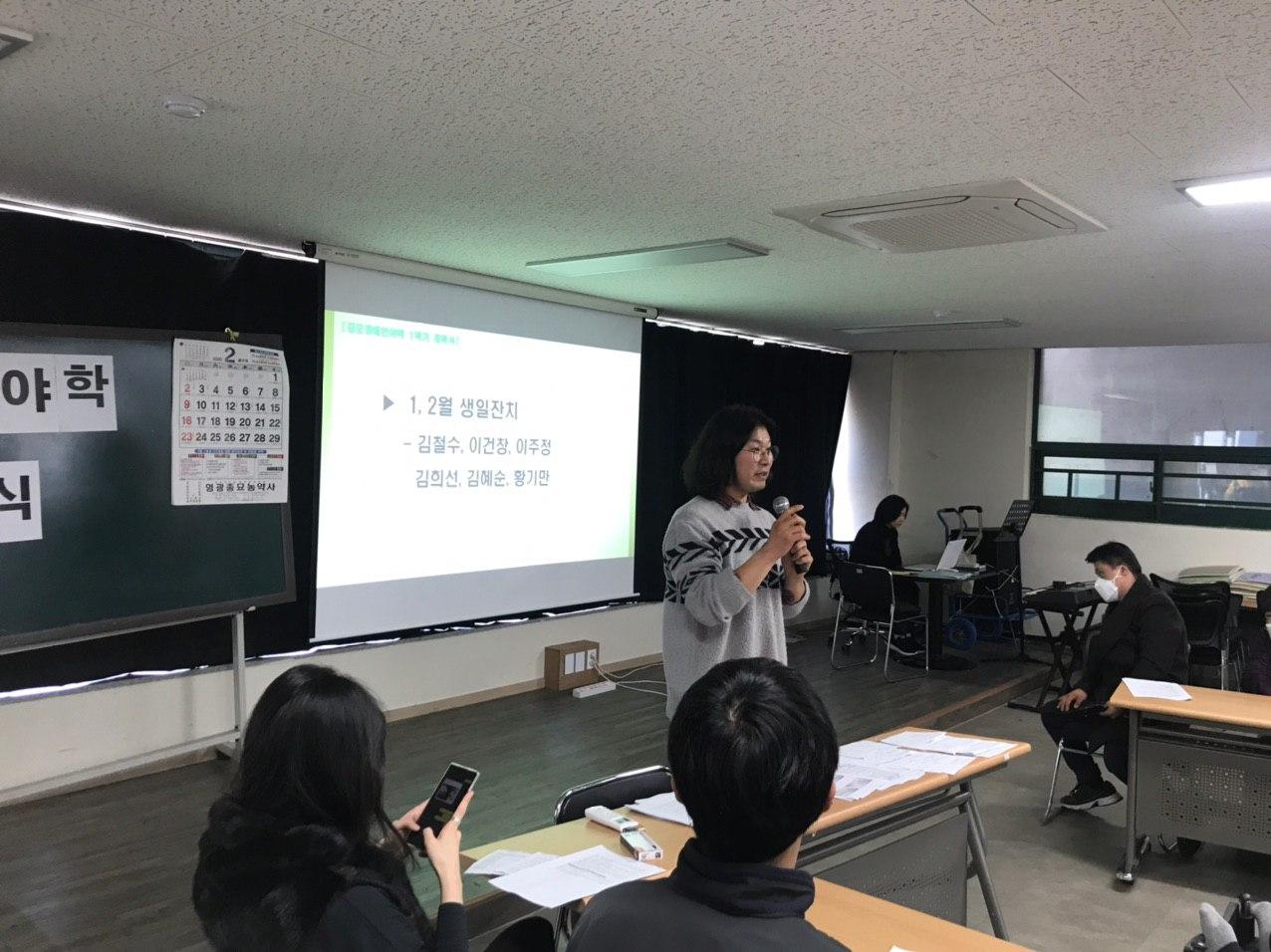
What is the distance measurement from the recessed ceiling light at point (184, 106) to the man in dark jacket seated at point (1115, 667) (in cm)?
397

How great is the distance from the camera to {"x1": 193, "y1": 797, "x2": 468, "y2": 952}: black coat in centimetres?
126

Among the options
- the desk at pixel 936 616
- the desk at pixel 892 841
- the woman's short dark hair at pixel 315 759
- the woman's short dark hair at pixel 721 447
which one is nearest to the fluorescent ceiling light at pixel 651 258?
the woman's short dark hair at pixel 721 447

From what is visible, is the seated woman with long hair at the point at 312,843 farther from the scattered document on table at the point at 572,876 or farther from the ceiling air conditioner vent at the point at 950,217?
the ceiling air conditioner vent at the point at 950,217

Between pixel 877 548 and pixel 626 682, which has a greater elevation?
pixel 877 548

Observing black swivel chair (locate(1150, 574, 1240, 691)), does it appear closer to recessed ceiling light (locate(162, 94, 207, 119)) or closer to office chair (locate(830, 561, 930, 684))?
office chair (locate(830, 561, 930, 684))

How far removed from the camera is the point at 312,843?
130 cm

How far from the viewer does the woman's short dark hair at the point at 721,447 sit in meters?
2.44

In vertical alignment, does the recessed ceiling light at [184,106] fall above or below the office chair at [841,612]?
above

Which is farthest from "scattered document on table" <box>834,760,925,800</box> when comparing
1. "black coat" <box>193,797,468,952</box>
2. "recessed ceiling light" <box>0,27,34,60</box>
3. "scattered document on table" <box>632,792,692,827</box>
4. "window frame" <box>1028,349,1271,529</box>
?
"window frame" <box>1028,349,1271,529</box>

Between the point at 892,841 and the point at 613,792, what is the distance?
0.74 meters

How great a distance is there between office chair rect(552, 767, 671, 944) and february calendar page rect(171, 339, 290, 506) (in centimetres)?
255

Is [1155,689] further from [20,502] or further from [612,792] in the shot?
[20,502]

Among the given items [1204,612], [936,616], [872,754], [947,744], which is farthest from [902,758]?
[936,616]

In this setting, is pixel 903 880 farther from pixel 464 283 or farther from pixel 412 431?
pixel 464 283
